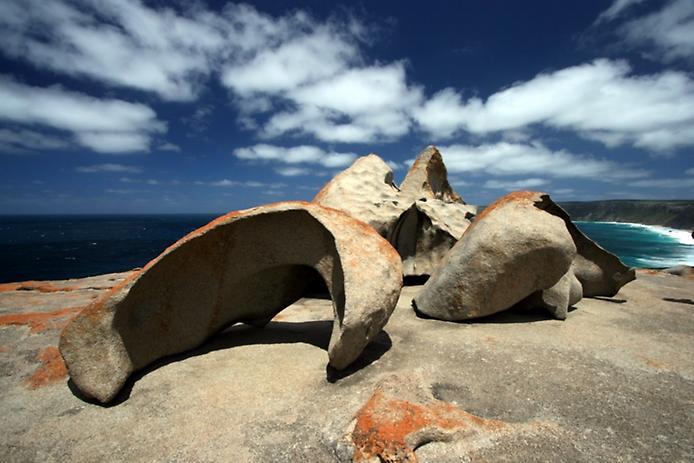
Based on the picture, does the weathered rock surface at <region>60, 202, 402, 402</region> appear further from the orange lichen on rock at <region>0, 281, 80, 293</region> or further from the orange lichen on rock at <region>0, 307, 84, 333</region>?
the orange lichen on rock at <region>0, 281, 80, 293</region>

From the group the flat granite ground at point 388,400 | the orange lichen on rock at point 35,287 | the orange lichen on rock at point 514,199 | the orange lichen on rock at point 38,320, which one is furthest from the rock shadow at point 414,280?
the orange lichen on rock at point 35,287

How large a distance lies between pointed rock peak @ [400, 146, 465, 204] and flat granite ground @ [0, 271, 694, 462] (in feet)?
25.0

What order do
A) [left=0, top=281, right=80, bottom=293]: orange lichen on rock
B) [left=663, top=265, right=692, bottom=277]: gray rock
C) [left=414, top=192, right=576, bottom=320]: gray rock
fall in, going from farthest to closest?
[left=663, top=265, right=692, bottom=277]: gray rock
[left=0, top=281, right=80, bottom=293]: orange lichen on rock
[left=414, top=192, right=576, bottom=320]: gray rock

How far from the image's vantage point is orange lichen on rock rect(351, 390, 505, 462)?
2.84 meters

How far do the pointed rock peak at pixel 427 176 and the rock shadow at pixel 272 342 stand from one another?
7396 mm

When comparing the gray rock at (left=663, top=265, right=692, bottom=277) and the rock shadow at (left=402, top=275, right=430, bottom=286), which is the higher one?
the rock shadow at (left=402, top=275, right=430, bottom=286)

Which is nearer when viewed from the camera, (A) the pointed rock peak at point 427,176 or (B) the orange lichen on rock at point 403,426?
(B) the orange lichen on rock at point 403,426

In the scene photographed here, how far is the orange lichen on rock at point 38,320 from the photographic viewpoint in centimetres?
580

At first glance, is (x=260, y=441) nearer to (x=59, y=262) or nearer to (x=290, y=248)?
(x=290, y=248)

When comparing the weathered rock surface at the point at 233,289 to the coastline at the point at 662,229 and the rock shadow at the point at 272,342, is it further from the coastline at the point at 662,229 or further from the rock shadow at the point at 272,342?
the coastline at the point at 662,229

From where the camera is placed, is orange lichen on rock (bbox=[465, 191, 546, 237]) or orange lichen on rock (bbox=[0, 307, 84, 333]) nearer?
orange lichen on rock (bbox=[0, 307, 84, 333])

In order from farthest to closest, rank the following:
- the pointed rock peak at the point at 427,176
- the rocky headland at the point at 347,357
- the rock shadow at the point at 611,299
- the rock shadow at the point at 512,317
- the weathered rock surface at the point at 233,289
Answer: the pointed rock peak at the point at 427,176 → the rock shadow at the point at 611,299 → the rock shadow at the point at 512,317 → the weathered rock surface at the point at 233,289 → the rocky headland at the point at 347,357

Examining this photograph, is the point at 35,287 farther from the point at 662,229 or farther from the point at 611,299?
the point at 662,229

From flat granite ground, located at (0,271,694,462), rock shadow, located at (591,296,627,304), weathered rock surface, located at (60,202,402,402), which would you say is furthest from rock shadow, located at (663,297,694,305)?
weathered rock surface, located at (60,202,402,402)
